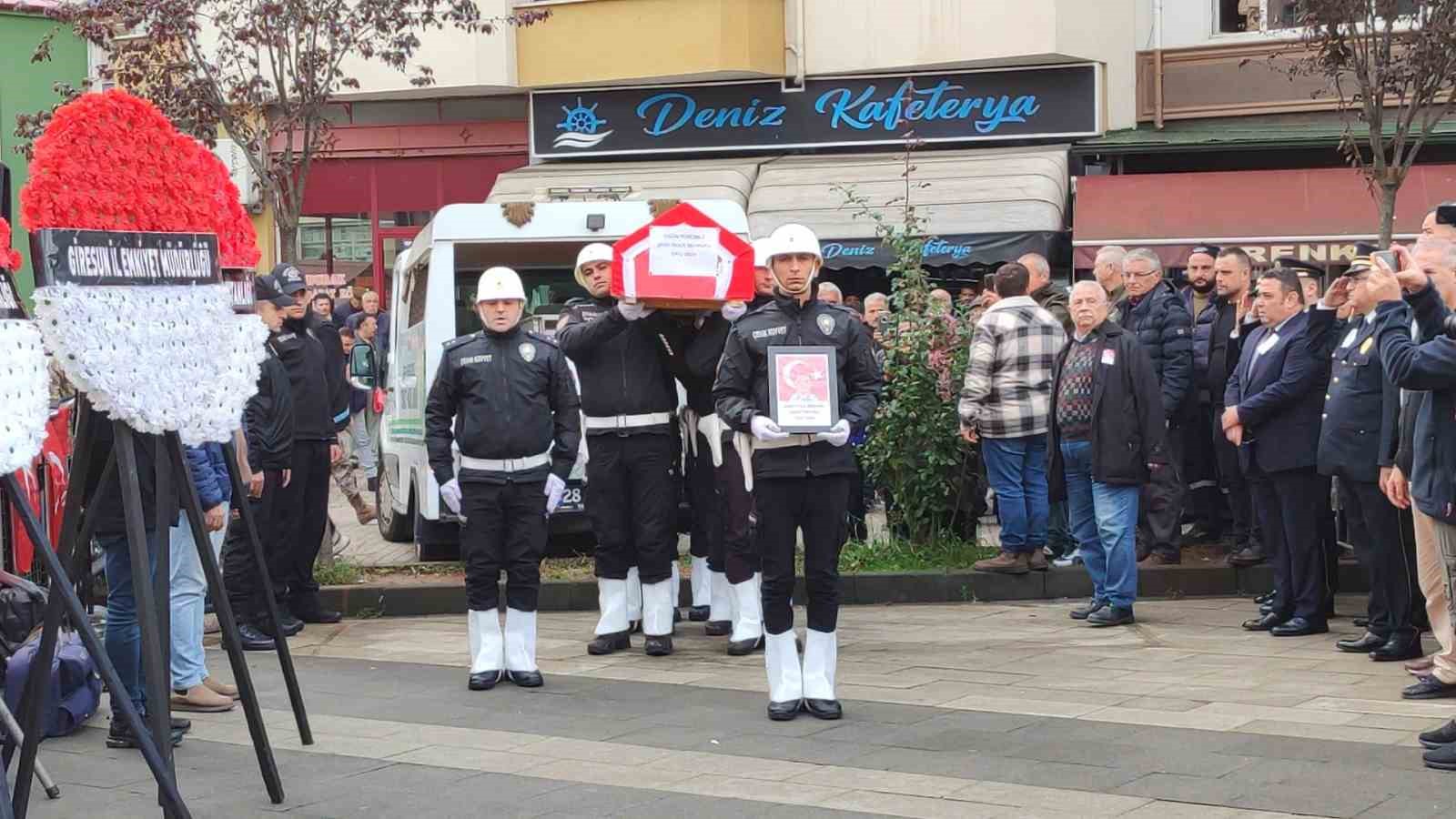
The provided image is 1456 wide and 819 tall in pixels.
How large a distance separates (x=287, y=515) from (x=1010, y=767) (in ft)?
18.1

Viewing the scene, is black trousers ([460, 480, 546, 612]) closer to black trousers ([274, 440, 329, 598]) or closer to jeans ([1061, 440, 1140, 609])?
black trousers ([274, 440, 329, 598])

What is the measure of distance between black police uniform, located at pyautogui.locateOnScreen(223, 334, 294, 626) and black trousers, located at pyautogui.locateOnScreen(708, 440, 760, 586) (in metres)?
2.48

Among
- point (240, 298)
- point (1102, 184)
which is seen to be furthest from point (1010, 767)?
point (1102, 184)

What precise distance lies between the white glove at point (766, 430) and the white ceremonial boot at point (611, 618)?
2248mm

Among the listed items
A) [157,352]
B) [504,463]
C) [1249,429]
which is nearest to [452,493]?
[504,463]

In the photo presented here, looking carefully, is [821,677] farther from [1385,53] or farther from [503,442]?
[1385,53]

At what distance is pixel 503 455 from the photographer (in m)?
9.62

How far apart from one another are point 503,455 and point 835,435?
1913 mm

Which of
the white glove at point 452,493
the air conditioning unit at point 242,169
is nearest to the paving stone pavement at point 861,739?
the white glove at point 452,493

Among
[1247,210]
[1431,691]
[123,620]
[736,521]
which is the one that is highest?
[1247,210]

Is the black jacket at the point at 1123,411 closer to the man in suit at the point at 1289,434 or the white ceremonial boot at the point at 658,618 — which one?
the man in suit at the point at 1289,434

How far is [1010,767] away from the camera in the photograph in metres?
7.37

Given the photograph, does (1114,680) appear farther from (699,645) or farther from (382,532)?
(382,532)

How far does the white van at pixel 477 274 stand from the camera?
1348 centimetres
